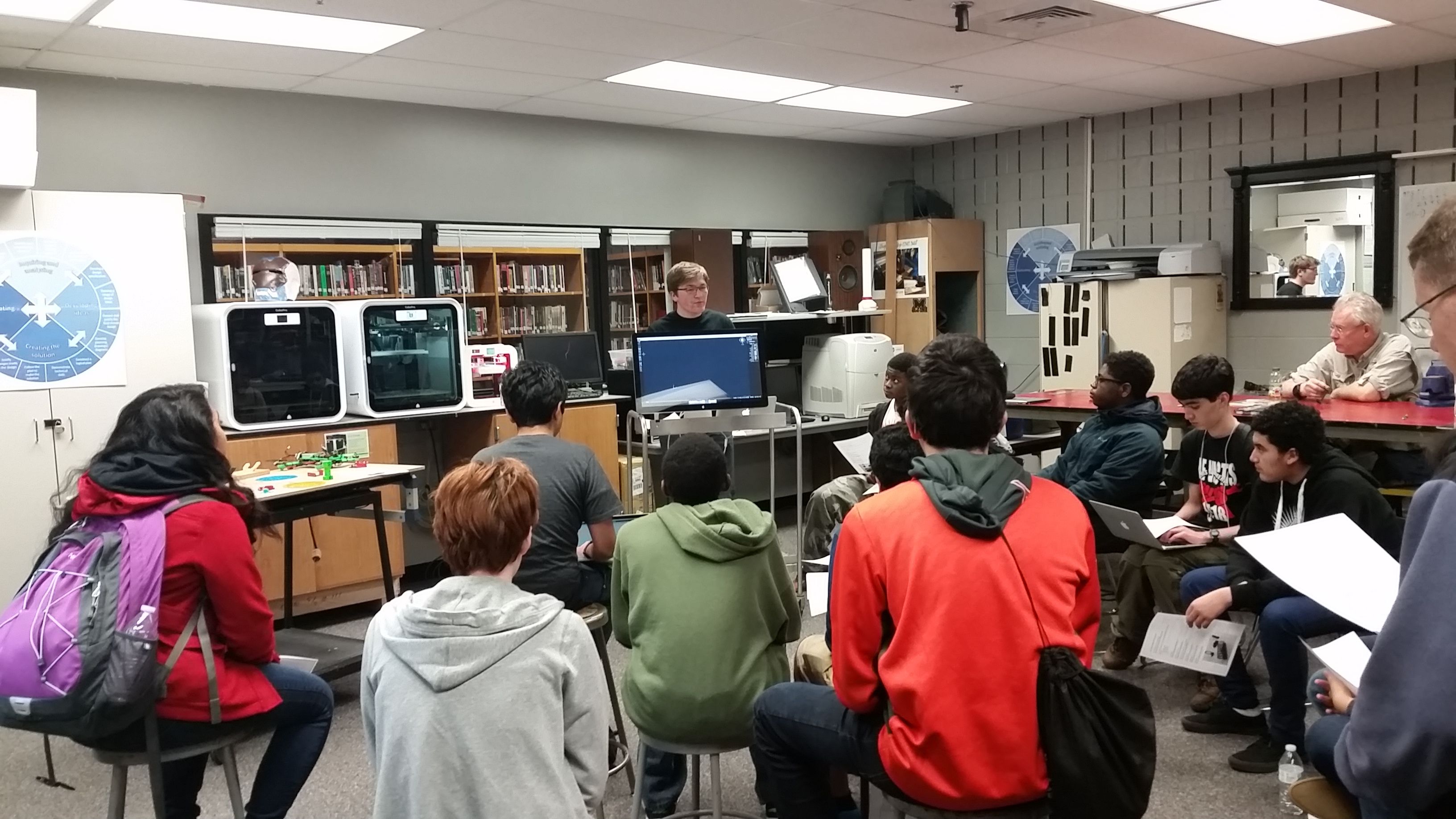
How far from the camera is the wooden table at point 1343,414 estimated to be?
3795 mm

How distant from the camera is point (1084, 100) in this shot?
688 centimetres

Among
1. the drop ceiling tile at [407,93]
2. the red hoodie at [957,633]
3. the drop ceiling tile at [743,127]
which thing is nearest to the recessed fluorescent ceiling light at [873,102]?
the drop ceiling tile at [743,127]

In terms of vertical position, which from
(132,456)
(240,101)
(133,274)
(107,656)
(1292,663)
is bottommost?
(1292,663)

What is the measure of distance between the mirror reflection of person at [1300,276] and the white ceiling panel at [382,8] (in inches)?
205

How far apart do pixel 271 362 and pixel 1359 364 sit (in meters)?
5.00

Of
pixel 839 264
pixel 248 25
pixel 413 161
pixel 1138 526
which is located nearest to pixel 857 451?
pixel 1138 526

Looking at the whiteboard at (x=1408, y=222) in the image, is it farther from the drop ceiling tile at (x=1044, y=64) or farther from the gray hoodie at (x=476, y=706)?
the gray hoodie at (x=476, y=706)

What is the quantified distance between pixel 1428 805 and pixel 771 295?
6.17m

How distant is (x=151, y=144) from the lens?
17.4 ft

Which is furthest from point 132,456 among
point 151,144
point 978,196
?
point 978,196

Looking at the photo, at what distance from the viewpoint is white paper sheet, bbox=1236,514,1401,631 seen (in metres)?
1.93

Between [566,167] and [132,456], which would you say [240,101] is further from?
[132,456]

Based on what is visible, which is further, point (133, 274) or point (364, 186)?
point (364, 186)

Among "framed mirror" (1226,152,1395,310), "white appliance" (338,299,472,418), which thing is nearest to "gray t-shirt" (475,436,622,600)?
"white appliance" (338,299,472,418)
